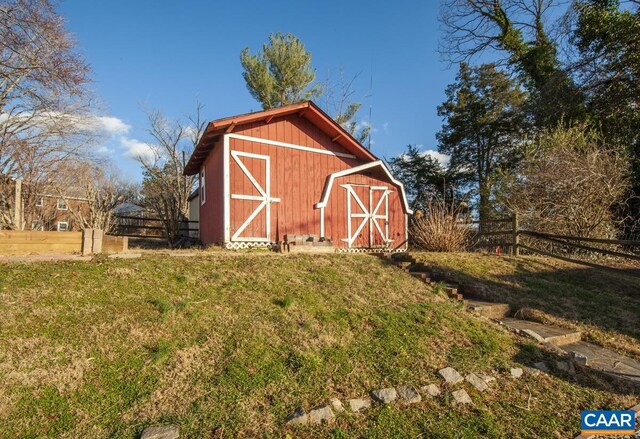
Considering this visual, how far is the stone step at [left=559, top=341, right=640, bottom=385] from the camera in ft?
14.0

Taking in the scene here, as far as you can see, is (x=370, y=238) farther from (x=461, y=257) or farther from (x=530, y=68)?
(x=530, y=68)

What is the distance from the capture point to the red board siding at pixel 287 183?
974 cm

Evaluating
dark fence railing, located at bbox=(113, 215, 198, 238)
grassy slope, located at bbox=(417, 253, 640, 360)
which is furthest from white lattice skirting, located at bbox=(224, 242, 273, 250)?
dark fence railing, located at bbox=(113, 215, 198, 238)

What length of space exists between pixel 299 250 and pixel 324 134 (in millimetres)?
4551

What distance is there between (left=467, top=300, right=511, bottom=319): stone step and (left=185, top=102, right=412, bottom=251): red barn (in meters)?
5.31

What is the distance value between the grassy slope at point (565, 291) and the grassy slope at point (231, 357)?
1.82 meters

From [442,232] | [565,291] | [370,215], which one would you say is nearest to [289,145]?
[370,215]

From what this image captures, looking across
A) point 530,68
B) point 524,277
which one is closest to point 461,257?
point 524,277

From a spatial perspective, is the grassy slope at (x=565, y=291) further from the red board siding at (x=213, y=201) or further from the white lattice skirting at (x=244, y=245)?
the red board siding at (x=213, y=201)

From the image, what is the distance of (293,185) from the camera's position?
10594 mm

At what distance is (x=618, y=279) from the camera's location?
866 cm

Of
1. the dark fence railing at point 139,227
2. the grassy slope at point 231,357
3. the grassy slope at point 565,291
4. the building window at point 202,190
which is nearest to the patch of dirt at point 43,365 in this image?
the grassy slope at point 231,357

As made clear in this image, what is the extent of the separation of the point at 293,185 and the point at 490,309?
6307mm

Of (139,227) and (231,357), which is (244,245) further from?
(139,227)
